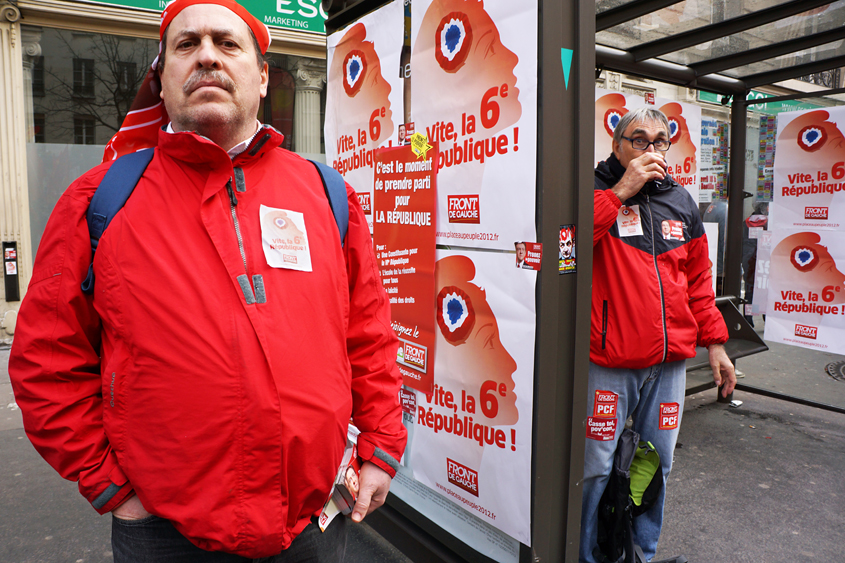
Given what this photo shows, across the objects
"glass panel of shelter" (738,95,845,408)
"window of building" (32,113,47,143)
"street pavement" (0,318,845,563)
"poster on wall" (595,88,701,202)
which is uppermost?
"window of building" (32,113,47,143)

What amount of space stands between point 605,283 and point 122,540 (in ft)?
6.60

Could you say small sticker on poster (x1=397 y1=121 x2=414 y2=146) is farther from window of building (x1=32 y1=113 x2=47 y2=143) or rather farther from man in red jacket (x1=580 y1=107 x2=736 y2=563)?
window of building (x1=32 y1=113 x2=47 y2=143)

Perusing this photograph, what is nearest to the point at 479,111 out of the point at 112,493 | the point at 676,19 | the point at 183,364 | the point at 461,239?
the point at 461,239

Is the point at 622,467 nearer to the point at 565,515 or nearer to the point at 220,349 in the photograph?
the point at 565,515

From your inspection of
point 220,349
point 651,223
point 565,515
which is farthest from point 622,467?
point 220,349

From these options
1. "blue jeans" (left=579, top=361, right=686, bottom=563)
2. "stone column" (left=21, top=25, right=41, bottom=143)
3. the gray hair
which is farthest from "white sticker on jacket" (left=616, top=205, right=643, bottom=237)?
"stone column" (left=21, top=25, right=41, bottom=143)

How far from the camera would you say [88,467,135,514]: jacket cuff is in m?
1.27

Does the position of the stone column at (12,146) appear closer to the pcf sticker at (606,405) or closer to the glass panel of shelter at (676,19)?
the glass panel of shelter at (676,19)

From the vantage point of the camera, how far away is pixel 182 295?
1.27m

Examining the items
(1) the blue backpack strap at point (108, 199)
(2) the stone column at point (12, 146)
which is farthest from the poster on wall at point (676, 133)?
(2) the stone column at point (12, 146)

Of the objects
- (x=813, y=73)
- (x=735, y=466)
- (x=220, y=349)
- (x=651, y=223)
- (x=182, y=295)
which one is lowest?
(x=735, y=466)

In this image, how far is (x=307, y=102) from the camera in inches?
345

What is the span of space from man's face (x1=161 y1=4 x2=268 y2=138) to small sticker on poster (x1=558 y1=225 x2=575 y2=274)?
1.05 meters

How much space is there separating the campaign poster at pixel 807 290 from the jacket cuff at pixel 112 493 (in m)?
5.06
